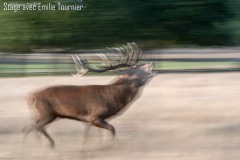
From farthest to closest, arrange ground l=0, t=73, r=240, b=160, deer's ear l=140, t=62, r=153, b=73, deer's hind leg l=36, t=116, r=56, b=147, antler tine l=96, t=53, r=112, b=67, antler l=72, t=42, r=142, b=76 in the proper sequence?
ground l=0, t=73, r=240, b=160, deer's hind leg l=36, t=116, r=56, b=147, deer's ear l=140, t=62, r=153, b=73, antler l=72, t=42, r=142, b=76, antler tine l=96, t=53, r=112, b=67

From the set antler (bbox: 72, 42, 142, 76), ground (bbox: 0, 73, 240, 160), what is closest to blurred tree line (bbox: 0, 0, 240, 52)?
antler (bbox: 72, 42, 142, 76)

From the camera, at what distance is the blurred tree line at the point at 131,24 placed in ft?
20.6

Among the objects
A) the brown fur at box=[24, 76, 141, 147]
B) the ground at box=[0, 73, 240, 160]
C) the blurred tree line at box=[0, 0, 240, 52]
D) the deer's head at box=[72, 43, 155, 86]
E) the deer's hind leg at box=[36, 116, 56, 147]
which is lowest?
the ground at box=[0, 73, 240, 160]

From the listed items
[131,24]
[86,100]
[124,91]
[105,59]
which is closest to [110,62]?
[105,59]

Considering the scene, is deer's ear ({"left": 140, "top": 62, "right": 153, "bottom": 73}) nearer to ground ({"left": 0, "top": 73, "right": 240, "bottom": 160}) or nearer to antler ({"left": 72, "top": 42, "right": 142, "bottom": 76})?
antler ({"left": 72, "top": 42, "right": 142, "bottom": 76})

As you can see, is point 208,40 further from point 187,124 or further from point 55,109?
point 187,124

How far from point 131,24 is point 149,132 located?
192 inches

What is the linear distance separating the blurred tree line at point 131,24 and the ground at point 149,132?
8.07 feet

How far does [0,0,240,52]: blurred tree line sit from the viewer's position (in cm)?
629

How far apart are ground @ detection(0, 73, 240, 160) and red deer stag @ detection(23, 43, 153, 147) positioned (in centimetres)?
45

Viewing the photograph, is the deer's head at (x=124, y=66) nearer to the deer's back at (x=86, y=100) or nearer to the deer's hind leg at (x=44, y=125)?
the deer's back at (x=86, y=100)

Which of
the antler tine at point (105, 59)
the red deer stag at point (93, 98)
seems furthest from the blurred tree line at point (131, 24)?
the red deer stag at point (93, 98)

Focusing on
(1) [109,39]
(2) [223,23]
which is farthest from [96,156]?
(2) [223,23]

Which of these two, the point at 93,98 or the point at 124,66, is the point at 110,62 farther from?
the point at 93,98
